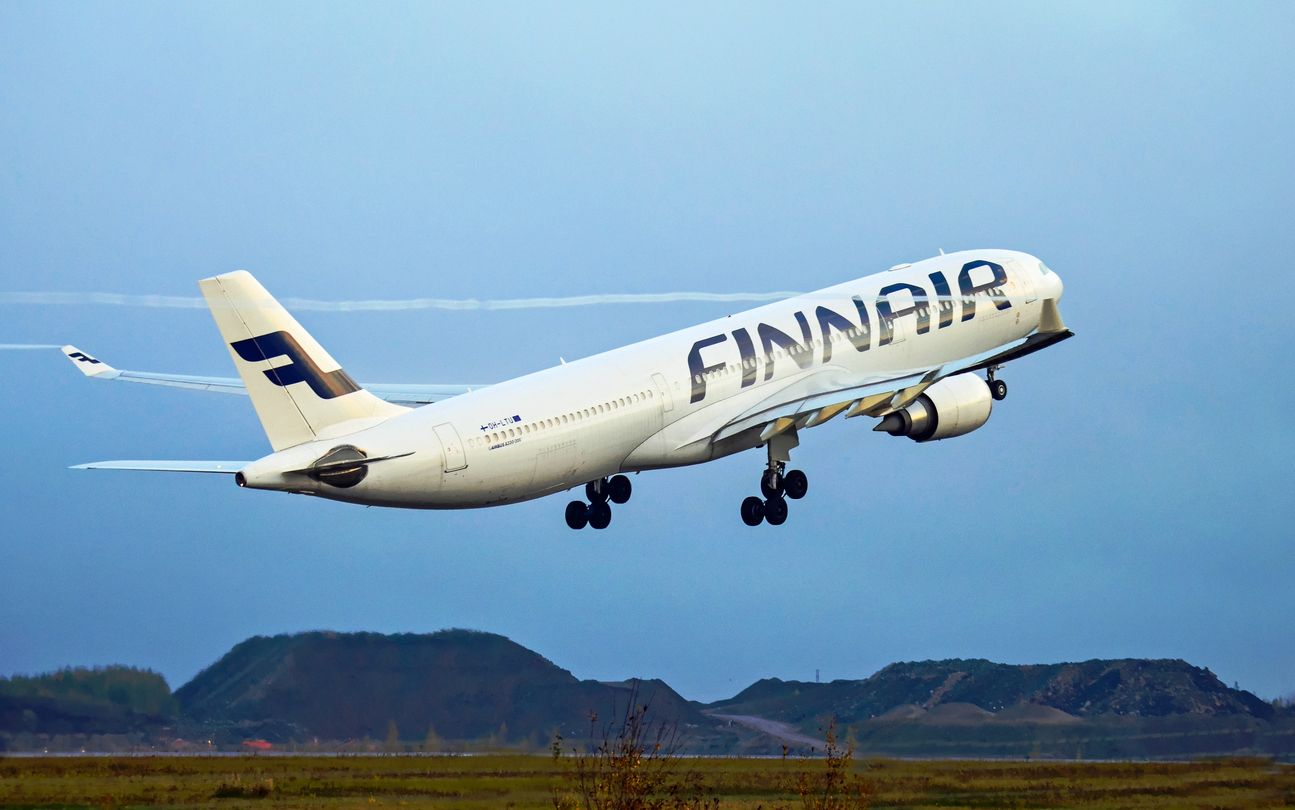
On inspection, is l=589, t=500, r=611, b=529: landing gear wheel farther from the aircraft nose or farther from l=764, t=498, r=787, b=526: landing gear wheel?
the aircraft nose

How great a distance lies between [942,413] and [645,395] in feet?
33.7

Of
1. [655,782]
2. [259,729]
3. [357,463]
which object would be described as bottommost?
[655,782]

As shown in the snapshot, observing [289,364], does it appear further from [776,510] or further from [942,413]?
[942,413]

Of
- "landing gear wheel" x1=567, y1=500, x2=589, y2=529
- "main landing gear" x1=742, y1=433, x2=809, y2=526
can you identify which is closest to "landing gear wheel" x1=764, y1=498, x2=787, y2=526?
"main landing gear" x1=742, y1=433, x2=809, y2=526

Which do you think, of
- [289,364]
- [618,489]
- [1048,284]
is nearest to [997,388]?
[1048,284]

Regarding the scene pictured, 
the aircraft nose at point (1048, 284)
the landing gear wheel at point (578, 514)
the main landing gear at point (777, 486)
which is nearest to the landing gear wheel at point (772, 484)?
the main landing gear at point (777, 486)

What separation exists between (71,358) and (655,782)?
1035 inches

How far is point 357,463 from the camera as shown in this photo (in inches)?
1823

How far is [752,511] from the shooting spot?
5812 centimetres

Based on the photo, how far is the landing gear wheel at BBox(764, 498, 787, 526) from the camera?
57725 millimetres

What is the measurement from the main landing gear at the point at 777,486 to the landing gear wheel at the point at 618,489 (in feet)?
12.1

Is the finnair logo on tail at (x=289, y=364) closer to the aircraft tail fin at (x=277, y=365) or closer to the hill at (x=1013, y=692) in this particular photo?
the aircraft tail fin at (x=277, y=365)

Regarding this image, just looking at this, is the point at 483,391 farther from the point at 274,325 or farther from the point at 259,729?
the point at 259,729

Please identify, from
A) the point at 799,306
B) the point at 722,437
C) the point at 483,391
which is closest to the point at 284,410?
the point at 483,391
